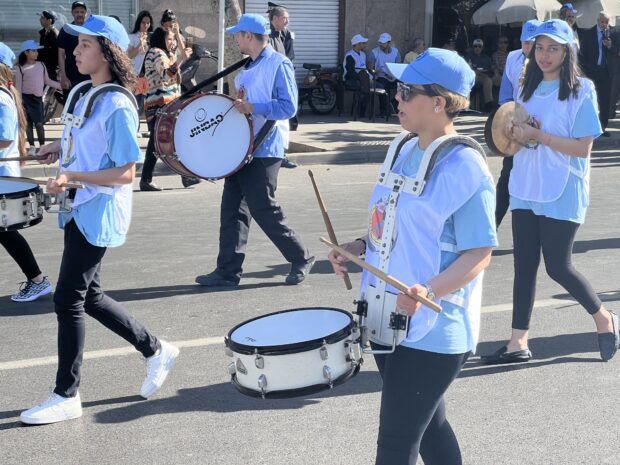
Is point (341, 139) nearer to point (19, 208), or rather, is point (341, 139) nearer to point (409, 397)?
point (19, 208)

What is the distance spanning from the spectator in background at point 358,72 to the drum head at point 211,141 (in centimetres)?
1268

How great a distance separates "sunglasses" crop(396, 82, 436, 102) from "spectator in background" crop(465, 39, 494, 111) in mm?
19116

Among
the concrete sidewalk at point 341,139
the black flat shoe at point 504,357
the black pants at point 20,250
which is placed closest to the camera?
the black flat shoe at point 504,357

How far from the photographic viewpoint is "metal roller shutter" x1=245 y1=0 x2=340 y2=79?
858 inches

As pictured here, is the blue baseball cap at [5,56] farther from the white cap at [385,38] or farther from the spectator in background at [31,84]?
the white cap at [385,38]

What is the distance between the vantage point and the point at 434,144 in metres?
3.70

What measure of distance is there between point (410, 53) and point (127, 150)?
17037mm

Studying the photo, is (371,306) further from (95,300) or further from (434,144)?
(95,300)

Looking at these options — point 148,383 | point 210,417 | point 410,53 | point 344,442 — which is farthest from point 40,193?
point 410,53

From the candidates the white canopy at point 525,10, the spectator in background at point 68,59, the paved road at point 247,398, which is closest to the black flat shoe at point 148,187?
the spectator in background at point 68,59

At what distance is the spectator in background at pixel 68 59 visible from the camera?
1445cm

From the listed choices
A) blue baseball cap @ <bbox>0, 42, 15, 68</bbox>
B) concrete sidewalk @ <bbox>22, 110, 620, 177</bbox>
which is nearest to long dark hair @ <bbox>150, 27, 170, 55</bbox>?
concrete sidewalk @ <bbox>22, 110, 620, 177</bbox>

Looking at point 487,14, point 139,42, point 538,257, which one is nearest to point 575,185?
point 538,257

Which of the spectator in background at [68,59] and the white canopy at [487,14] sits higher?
the white canopy at [487,14]
